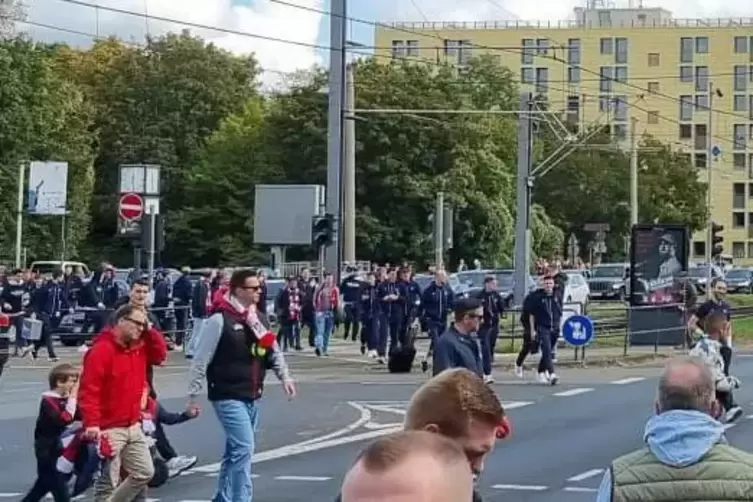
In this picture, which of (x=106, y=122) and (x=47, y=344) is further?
(x=106, y=122)

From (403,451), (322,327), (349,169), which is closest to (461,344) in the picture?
(403,451)

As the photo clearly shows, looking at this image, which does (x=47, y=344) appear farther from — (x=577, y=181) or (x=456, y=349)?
(x=577, y=181)

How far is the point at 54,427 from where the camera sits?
39.9 ft

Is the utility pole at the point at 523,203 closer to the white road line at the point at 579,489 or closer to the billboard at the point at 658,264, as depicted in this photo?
the billboard at the point at 658,264

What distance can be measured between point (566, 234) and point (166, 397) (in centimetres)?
7469

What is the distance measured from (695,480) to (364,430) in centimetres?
1413

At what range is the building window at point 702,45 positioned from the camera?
131 meters

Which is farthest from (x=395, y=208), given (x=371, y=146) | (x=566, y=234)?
(x=566, y=234)

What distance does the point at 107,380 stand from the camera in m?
10.9

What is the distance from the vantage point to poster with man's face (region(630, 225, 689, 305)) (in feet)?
125

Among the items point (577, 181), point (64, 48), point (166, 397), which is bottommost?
point (166, 397)

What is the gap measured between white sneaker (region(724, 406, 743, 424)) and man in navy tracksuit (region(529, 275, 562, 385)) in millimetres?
4954

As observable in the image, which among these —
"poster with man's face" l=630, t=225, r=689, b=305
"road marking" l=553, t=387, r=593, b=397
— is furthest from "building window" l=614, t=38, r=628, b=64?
"road marking" l=553, t=387, r=593, b=397

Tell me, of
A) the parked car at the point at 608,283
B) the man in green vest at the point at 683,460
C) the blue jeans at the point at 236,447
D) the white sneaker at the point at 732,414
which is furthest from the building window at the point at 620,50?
the man in green vest at the point at 683,460
